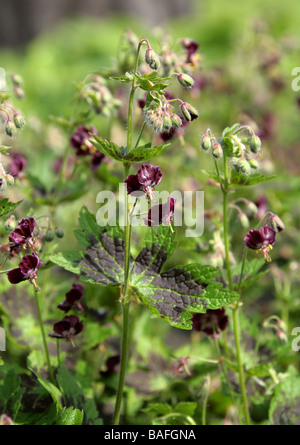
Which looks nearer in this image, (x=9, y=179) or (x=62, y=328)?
(x=9, y=179)

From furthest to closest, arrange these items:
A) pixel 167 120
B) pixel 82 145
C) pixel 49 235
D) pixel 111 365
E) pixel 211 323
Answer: pixel 111 365 < pixel 82 145 < pixel 211 323 < pixel 49 235 < pixel 167 120

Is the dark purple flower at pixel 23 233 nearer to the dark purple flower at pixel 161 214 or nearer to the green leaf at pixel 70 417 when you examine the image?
the dark purple flower at pixel 161 214

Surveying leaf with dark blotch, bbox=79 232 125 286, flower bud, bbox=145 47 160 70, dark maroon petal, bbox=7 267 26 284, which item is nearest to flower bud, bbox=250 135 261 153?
flower bud, bbox=145 47 160 70

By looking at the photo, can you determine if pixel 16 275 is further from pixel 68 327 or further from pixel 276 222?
pixel 276 222

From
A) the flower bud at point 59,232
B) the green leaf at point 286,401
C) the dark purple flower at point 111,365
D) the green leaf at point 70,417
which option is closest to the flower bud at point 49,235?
the flower bud at point 59,232

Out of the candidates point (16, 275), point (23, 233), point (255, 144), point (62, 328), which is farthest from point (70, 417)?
point (255, 144)

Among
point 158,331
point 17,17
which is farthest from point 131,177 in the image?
point 17,17
